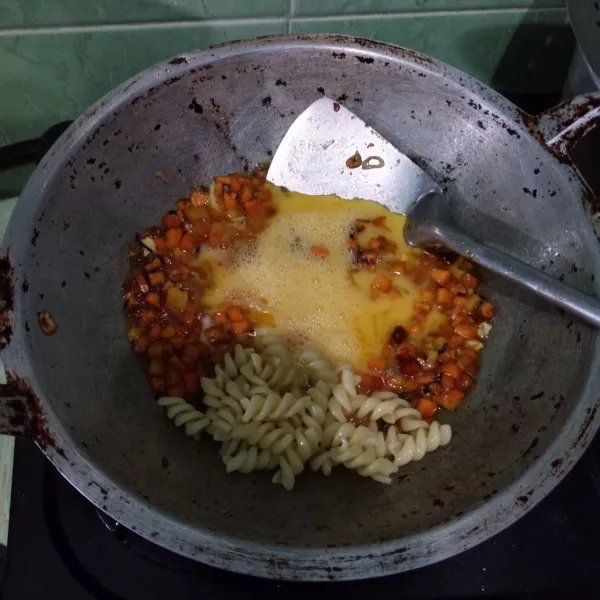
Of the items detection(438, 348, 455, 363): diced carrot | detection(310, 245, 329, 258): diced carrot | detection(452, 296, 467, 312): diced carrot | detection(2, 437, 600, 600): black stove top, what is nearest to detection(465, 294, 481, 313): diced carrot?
detection(452, 296, 467, 312): diced carrot

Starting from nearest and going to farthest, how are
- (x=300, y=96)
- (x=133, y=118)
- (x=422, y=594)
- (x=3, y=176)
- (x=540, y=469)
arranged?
(x=540, y=469) → (x=422, y=594) → (x=133, y=118) → (x=300, y=96) → (x=3, y=176)

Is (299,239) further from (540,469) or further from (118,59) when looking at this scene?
(540,469)

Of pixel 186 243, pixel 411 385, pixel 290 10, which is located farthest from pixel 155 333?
pixel 290 10

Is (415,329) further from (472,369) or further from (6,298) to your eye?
(6,298)

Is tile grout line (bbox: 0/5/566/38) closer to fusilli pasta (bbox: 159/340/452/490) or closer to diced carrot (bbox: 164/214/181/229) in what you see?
diced carrot (bbox: 164/214/181/229)

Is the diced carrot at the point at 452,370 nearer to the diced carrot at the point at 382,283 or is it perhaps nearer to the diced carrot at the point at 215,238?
the diced carrot at the point at 382,283

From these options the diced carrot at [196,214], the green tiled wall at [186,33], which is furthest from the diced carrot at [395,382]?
the green tiled wall at [186,33]

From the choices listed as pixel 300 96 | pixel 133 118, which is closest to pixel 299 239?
pixel 300 96
